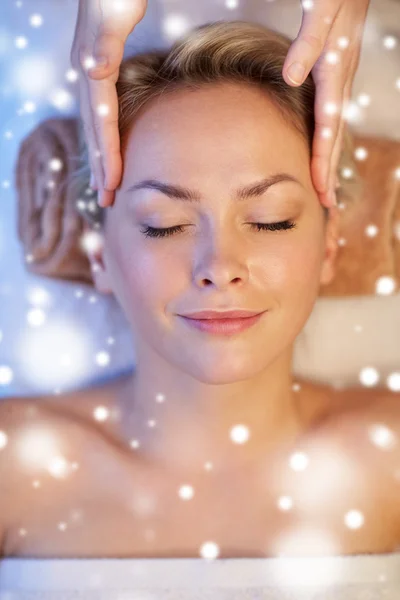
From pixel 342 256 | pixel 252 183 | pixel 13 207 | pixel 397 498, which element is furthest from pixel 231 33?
pixel 397 498

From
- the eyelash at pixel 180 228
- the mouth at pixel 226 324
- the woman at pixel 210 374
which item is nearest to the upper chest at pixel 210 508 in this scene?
the woman at pixel 210 374

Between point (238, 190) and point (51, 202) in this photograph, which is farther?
point (51, 202)

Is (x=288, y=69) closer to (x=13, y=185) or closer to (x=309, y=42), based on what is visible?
(x=309, y=42)

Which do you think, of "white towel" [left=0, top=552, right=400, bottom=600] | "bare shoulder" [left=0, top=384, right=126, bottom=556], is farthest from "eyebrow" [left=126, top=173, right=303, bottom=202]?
"white towel" [left=0, top=552, right=400, bottom=600]

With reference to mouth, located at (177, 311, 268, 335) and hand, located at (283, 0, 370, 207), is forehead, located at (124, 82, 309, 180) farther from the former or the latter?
mouth, located at (177, 311, 268, 335)

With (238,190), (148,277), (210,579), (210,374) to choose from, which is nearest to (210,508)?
(210,579)

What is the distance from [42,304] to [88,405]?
0.99 ft

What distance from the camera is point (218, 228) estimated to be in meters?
1.06

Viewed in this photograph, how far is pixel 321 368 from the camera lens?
1.56 meters

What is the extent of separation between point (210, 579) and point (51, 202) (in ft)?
2.89

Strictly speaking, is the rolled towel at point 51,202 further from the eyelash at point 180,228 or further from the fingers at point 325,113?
the fingers at point 325,113

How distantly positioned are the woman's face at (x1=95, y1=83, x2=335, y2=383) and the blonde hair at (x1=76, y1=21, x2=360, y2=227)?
0.08 ft

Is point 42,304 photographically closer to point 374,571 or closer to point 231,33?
point 231,33

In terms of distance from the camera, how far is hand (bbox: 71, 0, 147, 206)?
1.03 m
